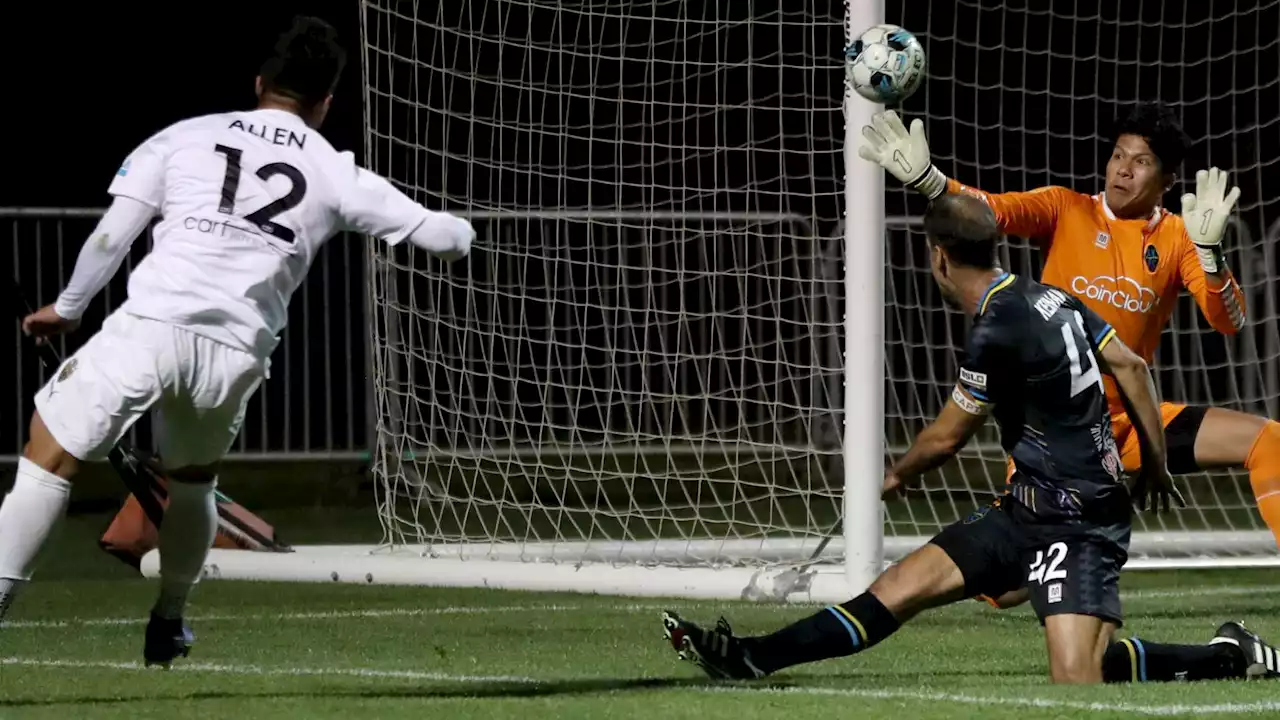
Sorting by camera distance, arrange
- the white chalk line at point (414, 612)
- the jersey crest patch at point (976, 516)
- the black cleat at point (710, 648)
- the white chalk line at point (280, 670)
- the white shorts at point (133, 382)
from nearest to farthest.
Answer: the white shorts at point (133, 382), the black cleat at point (710, 648), the jersey crest patch at point (976, 516), the white chalk line at point (280, 670), the white chalk line at point (414, 612)

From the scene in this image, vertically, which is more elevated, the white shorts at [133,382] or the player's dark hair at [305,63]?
the player's dark hair at [305,63]

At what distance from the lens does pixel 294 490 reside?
41.9ft

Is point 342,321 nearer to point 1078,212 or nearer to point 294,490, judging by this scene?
point 294,490

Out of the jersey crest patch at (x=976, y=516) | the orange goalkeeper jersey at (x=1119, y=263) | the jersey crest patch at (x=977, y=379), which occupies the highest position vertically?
the orange goalkeeper jersey at (x=1119, y=263)

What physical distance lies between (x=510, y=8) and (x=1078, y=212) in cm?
347

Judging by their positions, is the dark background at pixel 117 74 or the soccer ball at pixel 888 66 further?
the dark background at pixel 117 74

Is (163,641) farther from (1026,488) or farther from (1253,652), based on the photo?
(1253,652)

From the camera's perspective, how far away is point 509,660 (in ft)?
21.5

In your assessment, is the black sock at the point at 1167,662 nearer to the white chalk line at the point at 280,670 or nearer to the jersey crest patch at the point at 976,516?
the jersey crest patch at the point at 976,516

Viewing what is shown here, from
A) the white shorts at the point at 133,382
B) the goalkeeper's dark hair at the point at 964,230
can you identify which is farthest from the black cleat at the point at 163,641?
the goalkeeper's dark hair at the point at 964,230

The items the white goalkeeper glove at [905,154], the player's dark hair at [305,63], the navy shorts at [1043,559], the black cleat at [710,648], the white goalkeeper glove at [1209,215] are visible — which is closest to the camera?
the player's dark hair at [305,63]

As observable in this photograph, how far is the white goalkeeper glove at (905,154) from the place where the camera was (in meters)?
6.50

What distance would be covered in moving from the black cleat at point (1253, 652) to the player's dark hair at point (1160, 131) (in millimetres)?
1792

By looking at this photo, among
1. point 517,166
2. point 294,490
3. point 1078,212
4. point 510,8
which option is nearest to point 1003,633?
point 1078,212
